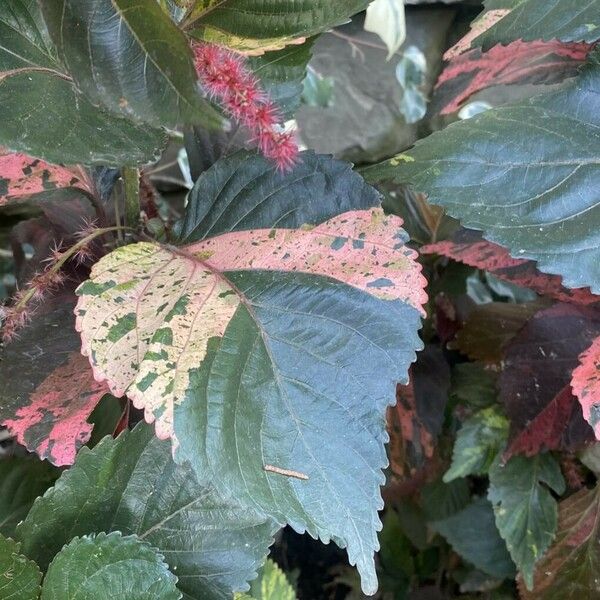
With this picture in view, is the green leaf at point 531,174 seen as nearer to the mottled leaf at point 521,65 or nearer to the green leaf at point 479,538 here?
the mottled leaf at point 521,65

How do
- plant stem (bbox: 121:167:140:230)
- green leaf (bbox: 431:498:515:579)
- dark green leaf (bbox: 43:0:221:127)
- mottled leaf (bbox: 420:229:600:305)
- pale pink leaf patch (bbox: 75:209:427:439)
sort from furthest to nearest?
green leaf (bbox: 431:498:515:579)
mottled leaf (bbox: 420:229:600:305)
plant stem (bbox: 121:167:140:230)
pale pink leaf patch (bbox: 75:209:427:439)
dark green leaf (bbox: 43:0:221:127)

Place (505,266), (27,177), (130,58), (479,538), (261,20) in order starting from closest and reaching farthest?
(130,58)
(261,20)
(27,177)
(505,266)
(479,538)

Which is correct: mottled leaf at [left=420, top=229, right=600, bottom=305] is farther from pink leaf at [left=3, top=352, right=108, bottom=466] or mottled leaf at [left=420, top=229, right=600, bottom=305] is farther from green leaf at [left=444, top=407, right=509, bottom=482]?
pink leaf at [left=3, top=352, right=108, bottom=466]

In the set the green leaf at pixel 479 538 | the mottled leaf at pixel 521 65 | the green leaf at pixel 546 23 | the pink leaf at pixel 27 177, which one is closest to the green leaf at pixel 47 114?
the pink leaf at pixel 27 177

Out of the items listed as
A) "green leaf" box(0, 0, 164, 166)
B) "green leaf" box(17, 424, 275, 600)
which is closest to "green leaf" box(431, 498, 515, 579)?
"green leaf" box(17, 424, 275, 600)

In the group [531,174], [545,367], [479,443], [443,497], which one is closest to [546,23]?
[531,174]

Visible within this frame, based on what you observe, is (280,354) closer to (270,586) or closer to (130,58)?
(130,58)
